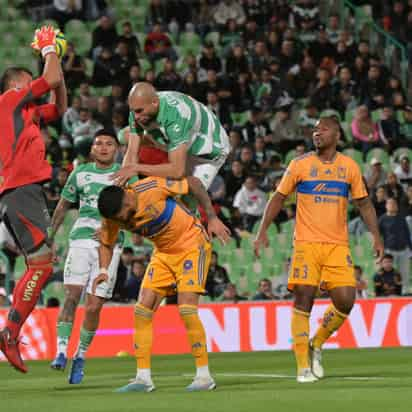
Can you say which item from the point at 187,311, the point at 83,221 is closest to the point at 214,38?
the point at 83,221

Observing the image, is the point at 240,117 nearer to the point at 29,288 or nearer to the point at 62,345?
the point at 62,345

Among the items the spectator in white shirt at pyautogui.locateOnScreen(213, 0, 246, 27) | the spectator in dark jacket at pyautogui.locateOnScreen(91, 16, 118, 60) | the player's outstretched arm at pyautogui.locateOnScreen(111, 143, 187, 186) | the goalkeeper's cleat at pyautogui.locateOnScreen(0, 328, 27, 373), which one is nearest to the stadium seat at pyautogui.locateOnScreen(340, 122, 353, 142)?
the spectator in white shirt at pyautogui.locateOnScreen(213, 0, 246, 27)

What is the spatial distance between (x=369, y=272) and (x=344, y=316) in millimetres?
8701

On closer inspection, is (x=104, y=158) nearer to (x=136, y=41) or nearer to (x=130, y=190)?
(x=130, y=190)

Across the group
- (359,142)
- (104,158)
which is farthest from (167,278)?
(359,142)

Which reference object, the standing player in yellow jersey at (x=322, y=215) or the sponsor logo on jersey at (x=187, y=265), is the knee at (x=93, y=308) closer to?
the standing player in yellow jersey at (x=322, y=215)

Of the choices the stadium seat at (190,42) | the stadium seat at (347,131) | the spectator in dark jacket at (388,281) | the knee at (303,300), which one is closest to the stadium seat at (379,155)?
the stadium seat at (347,131)

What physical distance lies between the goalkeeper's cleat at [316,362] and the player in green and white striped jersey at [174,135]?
1.96m

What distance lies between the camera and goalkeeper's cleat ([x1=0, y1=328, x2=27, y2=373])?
342 inches

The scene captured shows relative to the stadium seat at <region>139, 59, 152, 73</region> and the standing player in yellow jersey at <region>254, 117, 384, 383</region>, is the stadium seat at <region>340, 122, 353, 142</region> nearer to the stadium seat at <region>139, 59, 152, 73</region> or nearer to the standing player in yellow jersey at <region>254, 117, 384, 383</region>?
the stadium seat at <region>139, 59, 152, 73</region>

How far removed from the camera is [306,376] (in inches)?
372

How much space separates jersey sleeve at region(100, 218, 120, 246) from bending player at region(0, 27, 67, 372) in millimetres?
564

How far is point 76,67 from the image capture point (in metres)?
21.5

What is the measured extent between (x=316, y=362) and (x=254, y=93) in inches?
498
